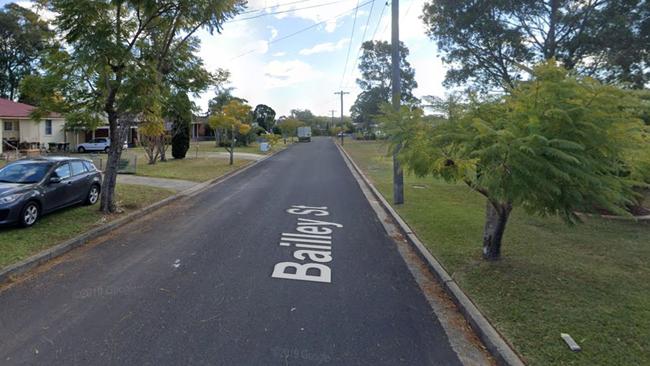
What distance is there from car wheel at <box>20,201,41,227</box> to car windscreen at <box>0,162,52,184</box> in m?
0.63

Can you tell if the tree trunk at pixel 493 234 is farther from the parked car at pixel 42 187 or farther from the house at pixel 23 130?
the house at pixel 23 130

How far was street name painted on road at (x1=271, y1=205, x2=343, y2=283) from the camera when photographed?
5535 mm

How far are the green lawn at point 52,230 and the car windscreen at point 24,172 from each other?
2.88 ft

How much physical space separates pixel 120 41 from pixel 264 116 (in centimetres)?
6399

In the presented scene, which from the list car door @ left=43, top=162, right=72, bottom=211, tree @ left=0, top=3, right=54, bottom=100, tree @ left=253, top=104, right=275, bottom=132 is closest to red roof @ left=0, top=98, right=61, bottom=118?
tree @ left=0, top=3, right=54, bottom=100

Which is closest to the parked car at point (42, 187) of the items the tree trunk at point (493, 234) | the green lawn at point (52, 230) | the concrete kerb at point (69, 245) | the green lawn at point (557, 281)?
the green lawn at point (52, 230)

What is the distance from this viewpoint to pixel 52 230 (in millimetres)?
7410

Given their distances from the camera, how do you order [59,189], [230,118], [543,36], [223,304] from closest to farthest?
[223,304] → [59,189] → [543,36] → [230,118]

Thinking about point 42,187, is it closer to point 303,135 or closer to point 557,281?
point 557,281

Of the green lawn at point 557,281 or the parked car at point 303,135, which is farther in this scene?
the parked car at point 303,135

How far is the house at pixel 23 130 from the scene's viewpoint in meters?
25.5

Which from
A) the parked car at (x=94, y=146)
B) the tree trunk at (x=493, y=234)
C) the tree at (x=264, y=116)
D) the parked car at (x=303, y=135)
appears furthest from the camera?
the parked car at (x=303, y=135)

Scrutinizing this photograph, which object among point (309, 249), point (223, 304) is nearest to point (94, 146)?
point (309, 249)

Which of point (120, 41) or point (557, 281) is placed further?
point (120, 41)
